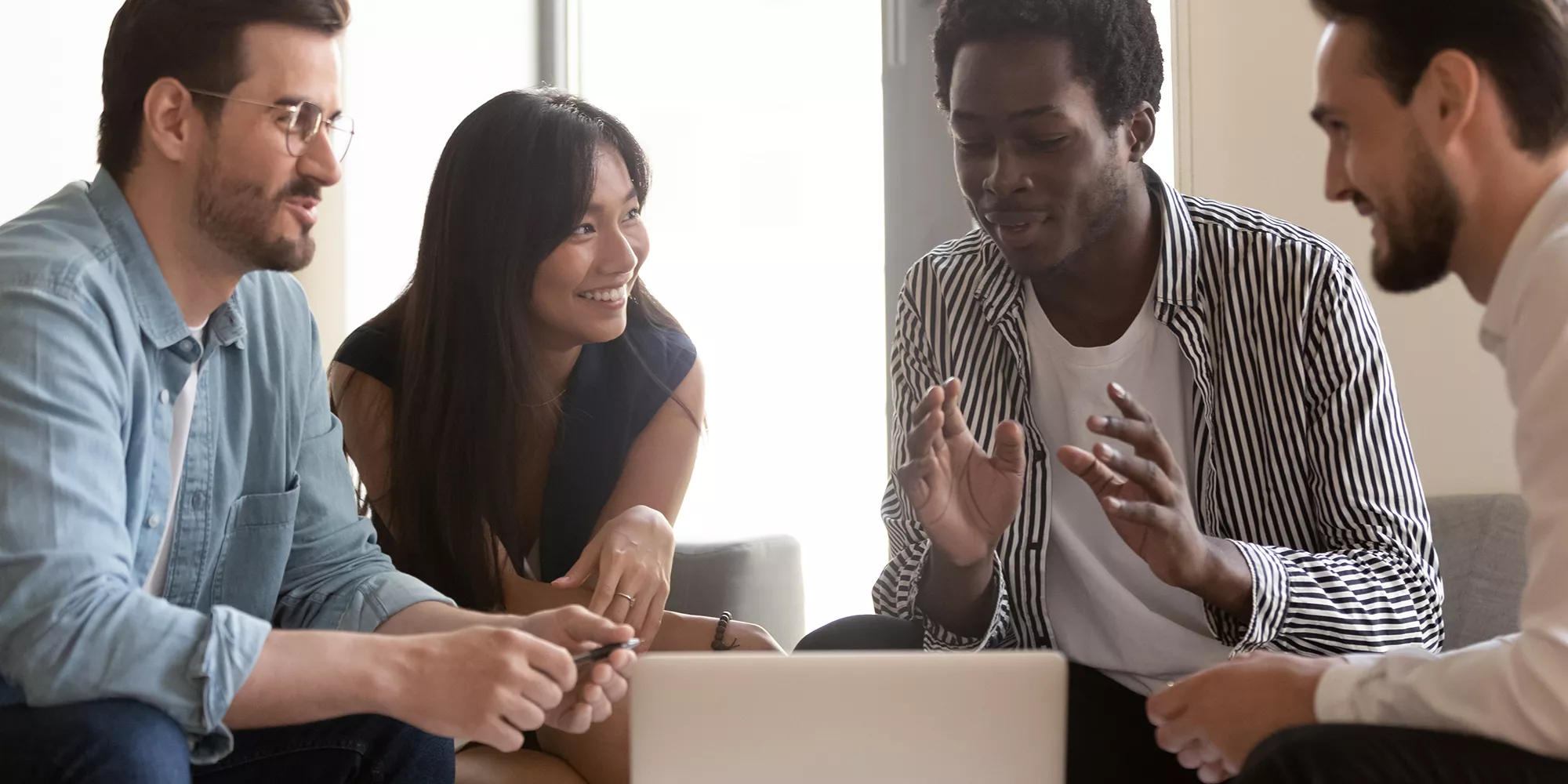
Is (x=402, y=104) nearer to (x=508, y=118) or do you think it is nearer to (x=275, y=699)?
(x=508, y=118)

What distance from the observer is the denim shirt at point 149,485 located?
118 cm

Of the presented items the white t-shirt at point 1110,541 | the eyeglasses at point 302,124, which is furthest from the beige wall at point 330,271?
the white t-shirt at point 1110,541

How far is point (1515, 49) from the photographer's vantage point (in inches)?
46.2

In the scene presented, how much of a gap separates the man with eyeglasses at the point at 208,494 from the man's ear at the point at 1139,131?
997 millimetres

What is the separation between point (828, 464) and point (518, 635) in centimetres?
212

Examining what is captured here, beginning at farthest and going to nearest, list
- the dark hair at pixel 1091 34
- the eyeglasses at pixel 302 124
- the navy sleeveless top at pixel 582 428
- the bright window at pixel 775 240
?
the bright window at pixel 775 240
the navy sleeveless top at pixel 582 428
the dark hair at pixel 1091 34
the eyeglasses at pixel 302 124

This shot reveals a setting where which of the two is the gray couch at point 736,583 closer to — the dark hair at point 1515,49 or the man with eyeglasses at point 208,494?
the man with eyeglasses at point 208,494

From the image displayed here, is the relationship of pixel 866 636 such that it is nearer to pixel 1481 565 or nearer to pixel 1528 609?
pixel 1528 609

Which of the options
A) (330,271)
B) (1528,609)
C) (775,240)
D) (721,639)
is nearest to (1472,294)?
(1528,609)

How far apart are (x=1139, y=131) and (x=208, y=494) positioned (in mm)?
1288

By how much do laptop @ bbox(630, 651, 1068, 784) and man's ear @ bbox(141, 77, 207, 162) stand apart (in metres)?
0.82

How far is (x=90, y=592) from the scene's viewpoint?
1.19 m

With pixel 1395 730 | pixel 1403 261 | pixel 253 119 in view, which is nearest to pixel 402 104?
pixel 253 119

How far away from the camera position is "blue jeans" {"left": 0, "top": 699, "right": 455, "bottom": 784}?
1128mm
